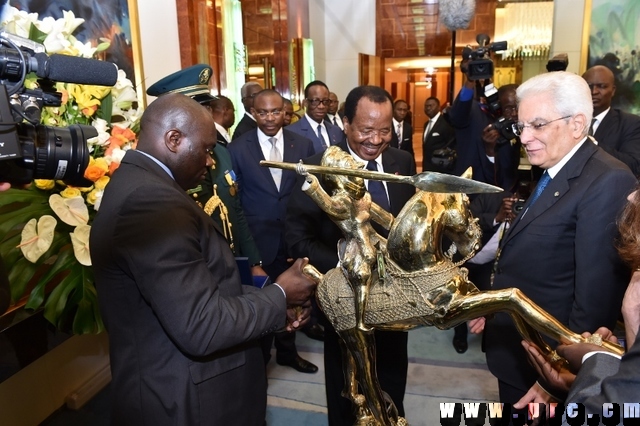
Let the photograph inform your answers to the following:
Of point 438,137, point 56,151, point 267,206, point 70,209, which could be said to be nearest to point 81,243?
point 70,209

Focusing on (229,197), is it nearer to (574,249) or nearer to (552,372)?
(574,249)

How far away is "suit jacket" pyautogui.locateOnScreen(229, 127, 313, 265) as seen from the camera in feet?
10.6

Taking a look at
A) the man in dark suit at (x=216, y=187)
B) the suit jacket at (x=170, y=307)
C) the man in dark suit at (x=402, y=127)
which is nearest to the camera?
the suit jacket at (x=170, y=307)

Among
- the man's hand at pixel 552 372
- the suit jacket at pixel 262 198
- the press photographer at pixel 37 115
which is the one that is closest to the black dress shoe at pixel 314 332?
the suit jacket at pixel 262 198

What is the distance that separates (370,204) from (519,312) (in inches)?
17.2

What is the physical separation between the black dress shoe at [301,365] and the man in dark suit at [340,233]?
3.93ft

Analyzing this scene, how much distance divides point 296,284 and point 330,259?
15.7 inches

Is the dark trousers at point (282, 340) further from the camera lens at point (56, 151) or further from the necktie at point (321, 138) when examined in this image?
the camera lens at point (56, 151)

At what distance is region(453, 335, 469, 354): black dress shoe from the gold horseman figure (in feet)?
7.35

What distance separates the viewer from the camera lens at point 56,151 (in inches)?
43.1

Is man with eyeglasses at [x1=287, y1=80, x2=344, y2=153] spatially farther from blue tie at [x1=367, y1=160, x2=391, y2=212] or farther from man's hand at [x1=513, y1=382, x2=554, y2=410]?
man's hand at [x1=513, y1=382, x2=554, y2=410]

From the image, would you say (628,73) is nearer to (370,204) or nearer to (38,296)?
(370,204)

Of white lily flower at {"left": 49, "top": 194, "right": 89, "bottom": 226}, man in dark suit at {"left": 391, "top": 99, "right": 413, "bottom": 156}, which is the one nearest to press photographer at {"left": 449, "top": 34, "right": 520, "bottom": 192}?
white lily flower at {"left": 49, "top": 194, "right": 89, "bottom": 226}

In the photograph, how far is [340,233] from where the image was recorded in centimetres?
189
